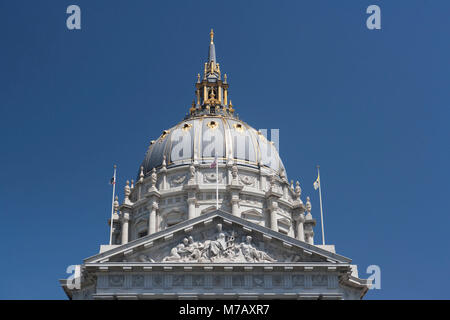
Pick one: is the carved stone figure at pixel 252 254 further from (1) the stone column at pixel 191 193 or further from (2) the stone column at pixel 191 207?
(1) the stone column at pixel 191 193

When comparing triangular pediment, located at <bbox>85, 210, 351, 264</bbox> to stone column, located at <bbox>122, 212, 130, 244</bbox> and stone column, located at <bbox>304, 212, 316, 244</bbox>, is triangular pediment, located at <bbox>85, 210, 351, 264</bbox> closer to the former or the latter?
stone column, located at <bbox>122, 212, 130, 244</bbox>

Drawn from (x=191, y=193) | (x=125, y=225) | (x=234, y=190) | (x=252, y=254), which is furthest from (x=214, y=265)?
(x=125, y=225)

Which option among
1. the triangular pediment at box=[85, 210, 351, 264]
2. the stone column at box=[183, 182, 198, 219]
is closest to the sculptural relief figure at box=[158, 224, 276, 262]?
the triangular pediment at box=[85, 210, 351, 264]

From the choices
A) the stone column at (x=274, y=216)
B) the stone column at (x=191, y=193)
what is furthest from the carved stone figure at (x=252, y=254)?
the stone column at (x=274, y=216)

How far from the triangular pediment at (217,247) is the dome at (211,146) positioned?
27.9 metres

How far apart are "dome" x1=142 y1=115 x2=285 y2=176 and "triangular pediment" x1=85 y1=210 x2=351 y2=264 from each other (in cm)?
2786

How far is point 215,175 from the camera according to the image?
6469 centimetres

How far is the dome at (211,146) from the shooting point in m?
67.4

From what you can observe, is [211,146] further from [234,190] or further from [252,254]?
[252,254]

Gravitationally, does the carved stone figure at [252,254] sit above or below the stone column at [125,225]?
below
